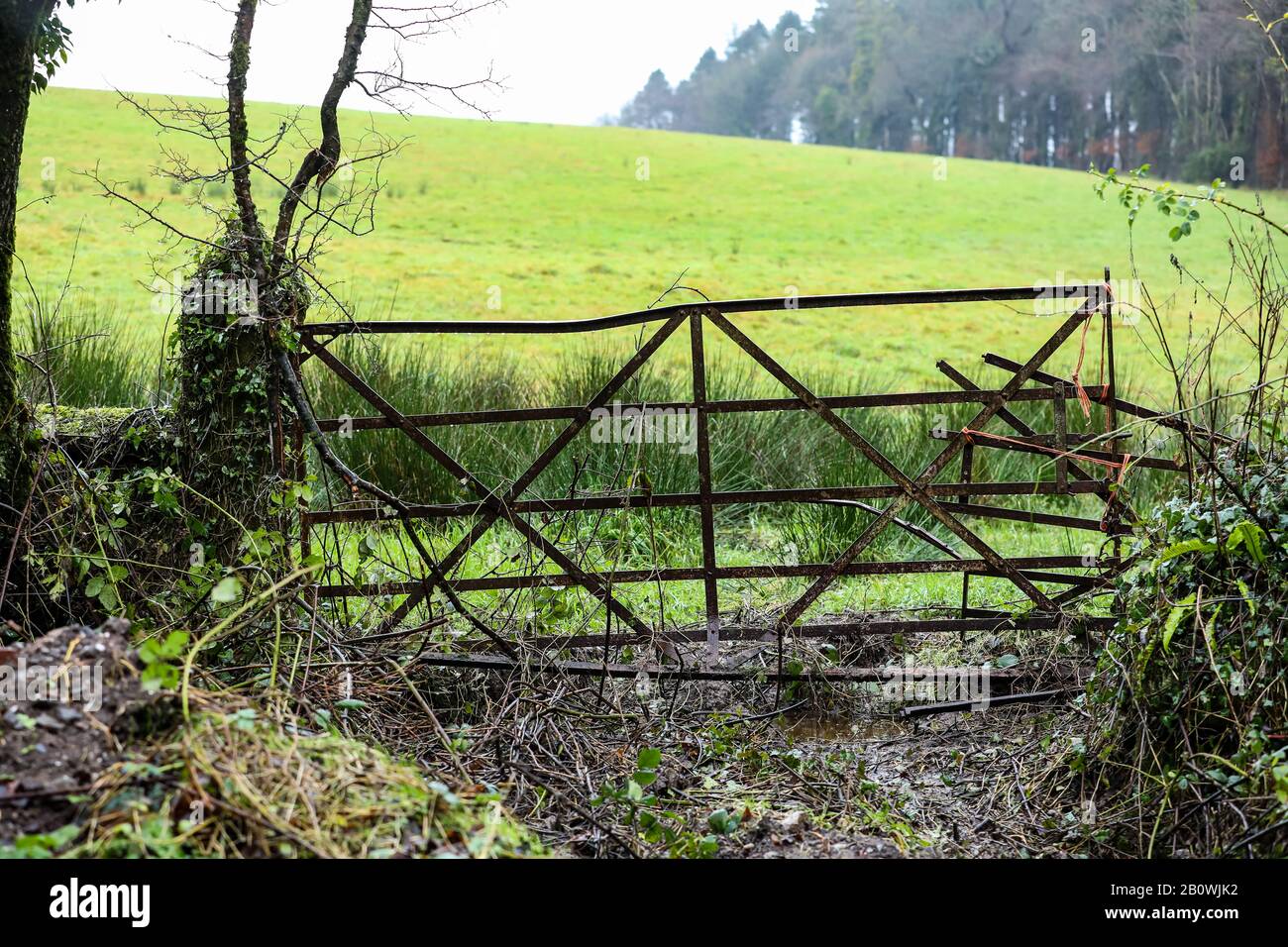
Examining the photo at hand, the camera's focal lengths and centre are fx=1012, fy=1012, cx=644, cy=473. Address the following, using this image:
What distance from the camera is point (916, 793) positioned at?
12.4 ft

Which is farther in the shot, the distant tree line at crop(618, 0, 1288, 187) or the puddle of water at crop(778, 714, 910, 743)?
the distant tree line at crop(618, 0, 1288, 187)

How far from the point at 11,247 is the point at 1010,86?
51.8 metres

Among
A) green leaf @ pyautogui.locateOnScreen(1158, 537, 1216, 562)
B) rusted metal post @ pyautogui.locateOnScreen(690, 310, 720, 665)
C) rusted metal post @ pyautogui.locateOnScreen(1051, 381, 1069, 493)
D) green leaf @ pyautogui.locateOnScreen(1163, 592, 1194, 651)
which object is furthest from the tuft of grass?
rusted metal post @ pyautogui.locateOnScreen(1051, 381, 1069, 493)

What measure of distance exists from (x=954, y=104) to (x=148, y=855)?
55.5 metres

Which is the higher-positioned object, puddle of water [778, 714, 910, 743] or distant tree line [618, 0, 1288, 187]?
distant tree line [618, 0, 1288, 187]

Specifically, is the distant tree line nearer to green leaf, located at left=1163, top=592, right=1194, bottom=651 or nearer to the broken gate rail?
the broken gate rail

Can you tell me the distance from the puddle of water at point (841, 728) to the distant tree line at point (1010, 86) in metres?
24.3

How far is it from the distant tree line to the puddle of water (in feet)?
79.6

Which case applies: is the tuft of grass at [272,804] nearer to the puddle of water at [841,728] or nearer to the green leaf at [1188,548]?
the puddle of water at [841,728]

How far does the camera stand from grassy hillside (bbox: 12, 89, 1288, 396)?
20188 millimetres

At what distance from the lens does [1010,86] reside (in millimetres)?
48312

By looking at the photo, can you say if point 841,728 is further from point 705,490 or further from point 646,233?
point 646,233
